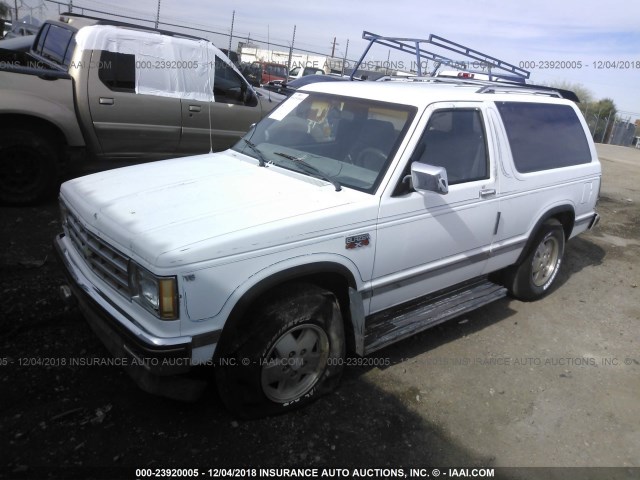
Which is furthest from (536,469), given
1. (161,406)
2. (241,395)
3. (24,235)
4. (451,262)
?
(24,235)

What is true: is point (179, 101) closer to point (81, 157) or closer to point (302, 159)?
point (81, 157)

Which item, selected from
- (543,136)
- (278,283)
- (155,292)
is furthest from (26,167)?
(543,136)

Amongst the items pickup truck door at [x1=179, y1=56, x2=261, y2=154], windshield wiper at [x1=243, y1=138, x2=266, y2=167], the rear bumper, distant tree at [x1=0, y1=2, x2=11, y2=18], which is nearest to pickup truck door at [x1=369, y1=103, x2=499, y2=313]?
windshield wiper at [x1=243, y1=138, x2=266, y2=167]

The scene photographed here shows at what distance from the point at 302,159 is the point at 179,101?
366 cm

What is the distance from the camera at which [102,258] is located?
8.94 feet

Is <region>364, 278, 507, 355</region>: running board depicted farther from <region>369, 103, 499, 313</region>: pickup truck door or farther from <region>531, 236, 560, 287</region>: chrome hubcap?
<region>531, 236, 560, 287</region>: chrome hubcap

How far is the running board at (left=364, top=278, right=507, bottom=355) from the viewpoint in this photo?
10.7 feet

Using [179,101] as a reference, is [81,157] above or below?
below

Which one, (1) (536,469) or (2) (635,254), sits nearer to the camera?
(1) (536,469)

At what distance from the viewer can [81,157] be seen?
19.5 feet

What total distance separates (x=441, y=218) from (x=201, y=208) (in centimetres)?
162

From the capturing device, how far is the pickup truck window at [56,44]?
6.31 meters

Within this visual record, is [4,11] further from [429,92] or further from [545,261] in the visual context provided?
[545,261]

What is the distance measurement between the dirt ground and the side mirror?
137 centimetres
